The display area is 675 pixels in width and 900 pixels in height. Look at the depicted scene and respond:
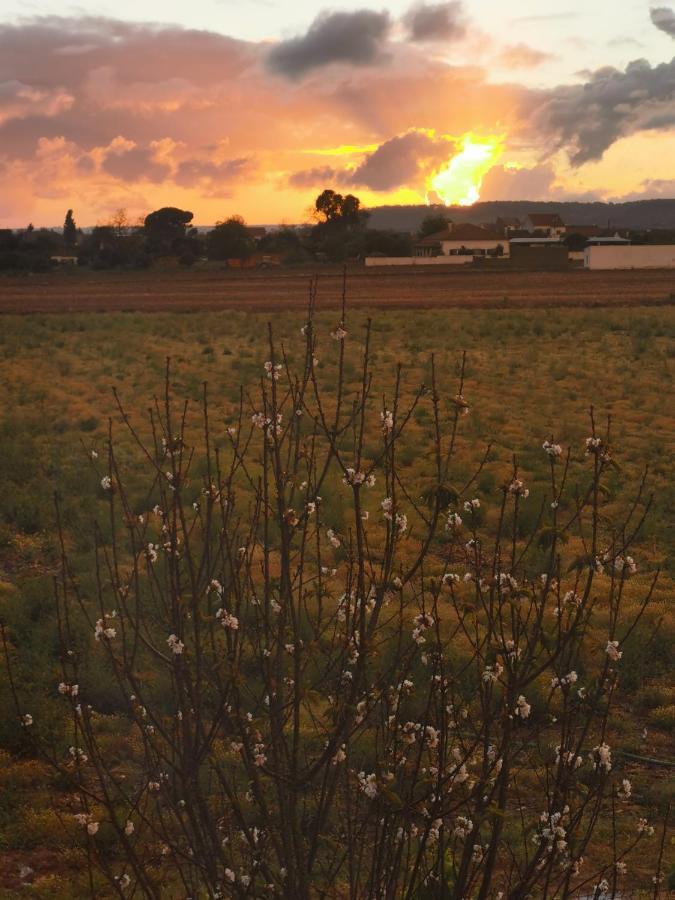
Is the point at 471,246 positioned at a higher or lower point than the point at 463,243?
lower

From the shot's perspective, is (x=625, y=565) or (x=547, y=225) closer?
(x=625, y=565)

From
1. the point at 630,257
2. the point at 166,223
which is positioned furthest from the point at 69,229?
the point at 630,257

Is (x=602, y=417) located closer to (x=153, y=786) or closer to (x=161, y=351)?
(x=161, y=351)

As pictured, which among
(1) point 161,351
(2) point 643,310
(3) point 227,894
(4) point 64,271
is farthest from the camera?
(4) point 64,271

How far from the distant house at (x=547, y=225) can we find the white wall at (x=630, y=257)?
4974cm

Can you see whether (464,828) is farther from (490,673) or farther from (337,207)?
(337,207)

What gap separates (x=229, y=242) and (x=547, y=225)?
5100 centimetres

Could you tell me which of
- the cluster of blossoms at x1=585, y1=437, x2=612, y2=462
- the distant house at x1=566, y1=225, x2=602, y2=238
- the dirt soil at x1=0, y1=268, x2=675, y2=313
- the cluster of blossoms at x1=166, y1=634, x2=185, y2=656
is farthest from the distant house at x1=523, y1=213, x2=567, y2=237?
the cluster of blossoms at x1=166, y1=634, x2=185, y2=656

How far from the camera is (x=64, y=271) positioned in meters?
85.4

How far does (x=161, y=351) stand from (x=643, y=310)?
19.0 meters

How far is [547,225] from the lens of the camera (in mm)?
130375

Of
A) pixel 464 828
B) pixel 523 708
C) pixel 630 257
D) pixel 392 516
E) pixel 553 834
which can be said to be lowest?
pixel 464 828

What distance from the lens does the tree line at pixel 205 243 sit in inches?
3514

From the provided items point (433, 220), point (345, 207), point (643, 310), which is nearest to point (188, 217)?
point (345, 207)
